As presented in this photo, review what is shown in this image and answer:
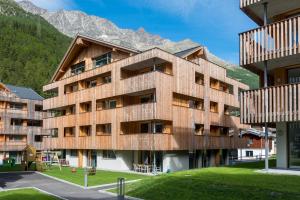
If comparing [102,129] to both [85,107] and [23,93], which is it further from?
[23,93]

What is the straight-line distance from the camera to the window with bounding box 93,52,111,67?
143 feet

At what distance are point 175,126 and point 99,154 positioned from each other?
471 inches

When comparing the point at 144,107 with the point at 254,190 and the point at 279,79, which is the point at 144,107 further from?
the point at 254,190

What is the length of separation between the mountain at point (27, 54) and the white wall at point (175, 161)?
256ft

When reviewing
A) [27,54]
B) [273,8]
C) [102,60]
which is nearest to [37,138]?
[102,60]

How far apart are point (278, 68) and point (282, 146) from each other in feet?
15.6

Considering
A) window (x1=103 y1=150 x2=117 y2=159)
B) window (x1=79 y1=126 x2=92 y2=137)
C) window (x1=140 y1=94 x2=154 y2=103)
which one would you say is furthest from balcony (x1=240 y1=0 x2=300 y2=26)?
window (x1=79 y1=126 x2=92 y2=137)

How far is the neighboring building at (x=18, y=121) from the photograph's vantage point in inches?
2591

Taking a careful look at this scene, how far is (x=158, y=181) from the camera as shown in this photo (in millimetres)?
19766

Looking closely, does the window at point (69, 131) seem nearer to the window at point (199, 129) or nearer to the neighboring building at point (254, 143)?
the window at point (199, 129)

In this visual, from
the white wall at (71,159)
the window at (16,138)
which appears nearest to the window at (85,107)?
the white wall at (71,159)

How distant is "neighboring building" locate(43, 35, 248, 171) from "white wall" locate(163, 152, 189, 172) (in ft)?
0.06

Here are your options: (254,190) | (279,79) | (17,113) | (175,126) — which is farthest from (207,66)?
(17,113)

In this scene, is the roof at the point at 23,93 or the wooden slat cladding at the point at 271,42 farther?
the roof at the point at 23,93
